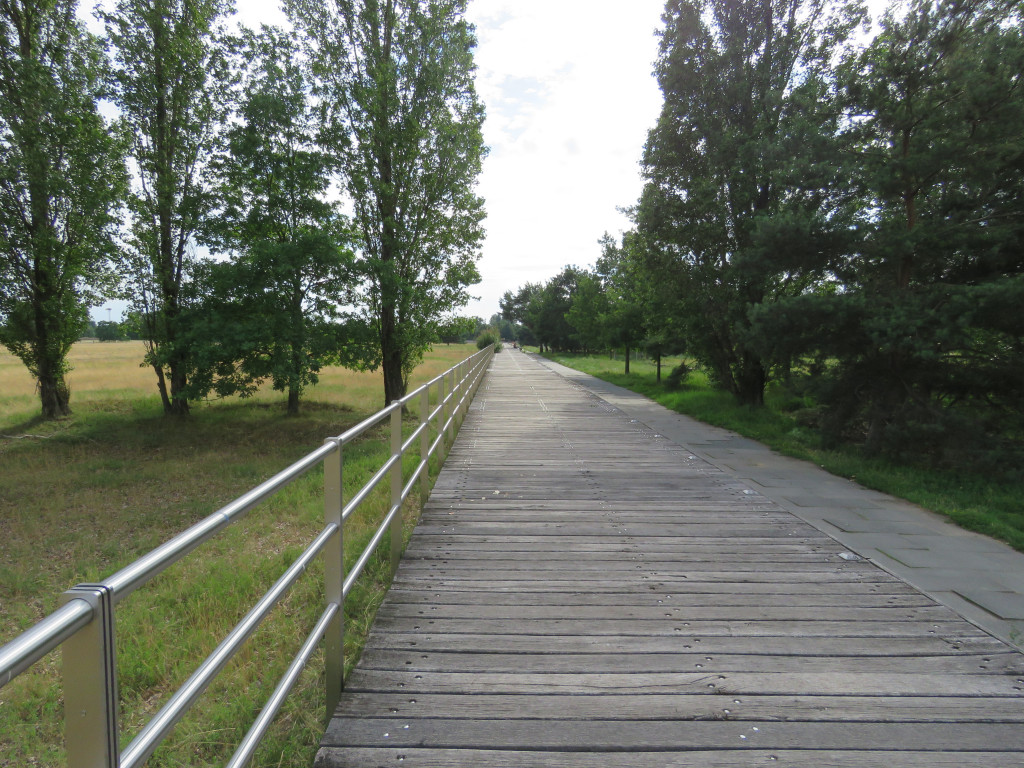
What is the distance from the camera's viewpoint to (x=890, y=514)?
589 centimetres

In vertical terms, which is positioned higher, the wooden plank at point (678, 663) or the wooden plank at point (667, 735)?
the wooden plank at point (678, 663)

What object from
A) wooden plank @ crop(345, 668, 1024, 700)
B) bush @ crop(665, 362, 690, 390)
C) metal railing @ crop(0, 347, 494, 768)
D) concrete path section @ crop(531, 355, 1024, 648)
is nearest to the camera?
metal railing @ crop(0, 347, 494, 768)

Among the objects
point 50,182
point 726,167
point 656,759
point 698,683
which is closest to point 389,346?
point 50,182

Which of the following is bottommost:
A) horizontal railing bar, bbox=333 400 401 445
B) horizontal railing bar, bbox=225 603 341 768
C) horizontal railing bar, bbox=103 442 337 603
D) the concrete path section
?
the concrete path section

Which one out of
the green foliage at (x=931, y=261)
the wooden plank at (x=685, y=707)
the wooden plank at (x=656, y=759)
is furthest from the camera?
the green foliage at (x=931, y=261)

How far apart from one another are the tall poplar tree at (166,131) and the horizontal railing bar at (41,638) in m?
15.3

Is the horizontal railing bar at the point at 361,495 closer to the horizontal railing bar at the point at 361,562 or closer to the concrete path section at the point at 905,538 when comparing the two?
the horizontal railing bar at the point at 361,562

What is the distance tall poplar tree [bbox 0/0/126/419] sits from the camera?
1398 cm

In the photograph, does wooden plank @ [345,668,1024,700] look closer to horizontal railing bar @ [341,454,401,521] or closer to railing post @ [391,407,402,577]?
horizontal railing bar @ [341,454,401,521]

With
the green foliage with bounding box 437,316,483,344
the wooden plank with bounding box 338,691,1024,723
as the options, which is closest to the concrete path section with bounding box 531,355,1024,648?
the wooden plank with bounding box 338,691,1024,723

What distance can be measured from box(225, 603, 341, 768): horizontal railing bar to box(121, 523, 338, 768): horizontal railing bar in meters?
0.35

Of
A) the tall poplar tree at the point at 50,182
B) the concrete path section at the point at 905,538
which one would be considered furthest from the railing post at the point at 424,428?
the tall poplar tree at the point at 50,182

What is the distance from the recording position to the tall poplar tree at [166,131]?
50.0ft

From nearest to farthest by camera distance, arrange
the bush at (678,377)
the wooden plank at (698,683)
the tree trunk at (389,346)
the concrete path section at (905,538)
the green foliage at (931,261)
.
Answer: the wooden plank at (698,683), the concrete path section at (905,538), the green foliage at (931,261), the tree trunk at (389,346), the bush at (678,377)
